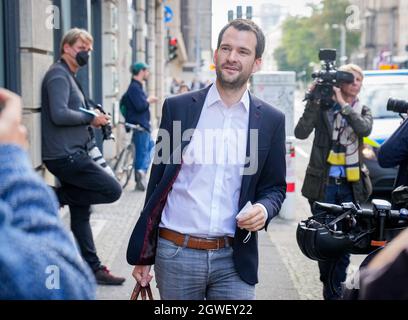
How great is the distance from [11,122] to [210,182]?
1.95 metres

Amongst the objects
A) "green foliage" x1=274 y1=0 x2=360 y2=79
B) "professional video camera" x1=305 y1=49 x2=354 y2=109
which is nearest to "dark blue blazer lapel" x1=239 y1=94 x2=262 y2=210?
"professional video camera" x1=305 y1=49 x2=354 y2=109

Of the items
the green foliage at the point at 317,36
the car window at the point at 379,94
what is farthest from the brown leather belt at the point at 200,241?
the green foliage at the point at 317,36

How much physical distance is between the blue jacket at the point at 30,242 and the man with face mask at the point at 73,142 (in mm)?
4234

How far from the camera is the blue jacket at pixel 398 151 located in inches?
173

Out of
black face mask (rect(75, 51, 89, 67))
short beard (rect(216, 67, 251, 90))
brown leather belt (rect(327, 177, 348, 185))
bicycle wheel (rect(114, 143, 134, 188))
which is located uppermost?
black face mask (rect(75, 51, 89, 67))

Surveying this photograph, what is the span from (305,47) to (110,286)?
65249 millimetres

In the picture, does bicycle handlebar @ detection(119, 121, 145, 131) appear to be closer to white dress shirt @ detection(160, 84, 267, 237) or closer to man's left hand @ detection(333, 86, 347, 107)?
man's left hand @ detection(333, 86, 347, 107)

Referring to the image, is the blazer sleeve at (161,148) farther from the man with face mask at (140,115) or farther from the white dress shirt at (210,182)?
the man with face mask at (140,115)

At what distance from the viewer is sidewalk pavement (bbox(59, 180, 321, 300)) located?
5859 millimetres

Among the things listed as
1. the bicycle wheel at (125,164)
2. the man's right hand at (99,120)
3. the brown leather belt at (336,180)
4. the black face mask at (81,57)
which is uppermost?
the black face mask at (81,57)

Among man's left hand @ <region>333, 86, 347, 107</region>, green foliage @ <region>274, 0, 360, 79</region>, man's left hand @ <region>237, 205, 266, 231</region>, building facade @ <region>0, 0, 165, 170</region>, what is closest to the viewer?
man's left hand @ <region>237, 205, 266, 231</region>

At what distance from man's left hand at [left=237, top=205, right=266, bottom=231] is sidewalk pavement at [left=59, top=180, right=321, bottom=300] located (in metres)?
2.73
